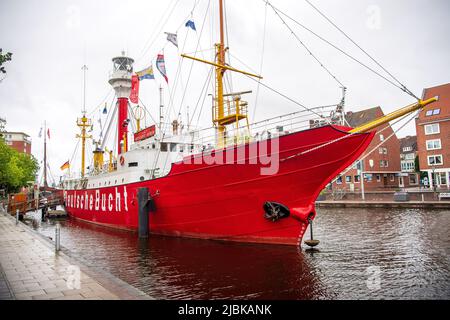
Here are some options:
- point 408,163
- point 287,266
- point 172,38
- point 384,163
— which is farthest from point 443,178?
point 172,38

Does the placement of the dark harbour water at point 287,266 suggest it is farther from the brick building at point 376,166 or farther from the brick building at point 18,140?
the brick building at point 18,140

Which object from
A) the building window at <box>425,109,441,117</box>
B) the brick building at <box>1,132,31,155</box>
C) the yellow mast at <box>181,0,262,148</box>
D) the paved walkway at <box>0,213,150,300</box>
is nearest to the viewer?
the paved walkway at <box>0,213,150,300</box>

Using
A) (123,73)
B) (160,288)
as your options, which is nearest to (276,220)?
(160,288)

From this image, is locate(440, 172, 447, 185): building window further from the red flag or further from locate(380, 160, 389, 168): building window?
the red flag

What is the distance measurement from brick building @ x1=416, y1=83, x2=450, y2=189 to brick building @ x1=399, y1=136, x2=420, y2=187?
12558 millimetres

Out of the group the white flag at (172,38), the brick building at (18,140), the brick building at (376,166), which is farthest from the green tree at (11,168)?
the brick building at (376,166)

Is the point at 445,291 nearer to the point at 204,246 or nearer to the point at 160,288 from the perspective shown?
the point at 160,288

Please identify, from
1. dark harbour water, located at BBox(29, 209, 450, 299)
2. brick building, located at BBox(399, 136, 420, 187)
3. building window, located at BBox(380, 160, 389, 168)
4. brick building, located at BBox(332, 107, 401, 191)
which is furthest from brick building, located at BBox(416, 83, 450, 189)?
dark harbour water, located at BBox(29, 209, 450, 299)

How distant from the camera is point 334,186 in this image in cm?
4759

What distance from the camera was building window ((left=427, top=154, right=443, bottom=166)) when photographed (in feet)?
118

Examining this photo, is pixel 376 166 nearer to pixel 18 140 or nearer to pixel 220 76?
pixel 220 76

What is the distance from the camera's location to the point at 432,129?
36.5m
